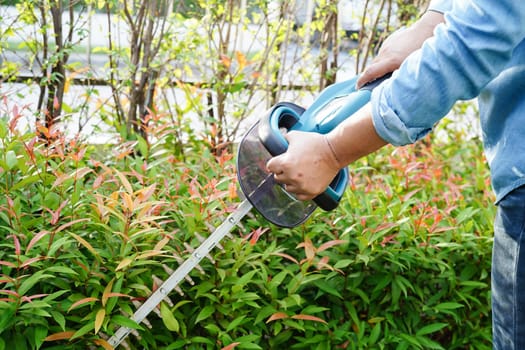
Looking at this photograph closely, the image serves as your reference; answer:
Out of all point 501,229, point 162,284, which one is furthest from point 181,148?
point 501,229

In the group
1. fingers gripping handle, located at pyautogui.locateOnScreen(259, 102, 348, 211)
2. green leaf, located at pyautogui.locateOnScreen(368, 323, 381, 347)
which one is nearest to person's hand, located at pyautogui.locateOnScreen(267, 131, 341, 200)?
fingers gripping handle, located at pyautogui.locateOnScreen(259, 102, 348, 211)

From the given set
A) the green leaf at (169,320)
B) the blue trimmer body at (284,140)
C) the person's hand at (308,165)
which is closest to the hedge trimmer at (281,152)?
the blue trimmer body at (284,140)

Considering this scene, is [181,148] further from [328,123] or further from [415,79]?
[415,79]

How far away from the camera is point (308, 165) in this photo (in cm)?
169

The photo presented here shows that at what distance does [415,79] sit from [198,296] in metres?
1.28

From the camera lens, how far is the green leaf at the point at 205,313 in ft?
8.05

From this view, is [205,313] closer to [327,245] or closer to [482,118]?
[327,245]

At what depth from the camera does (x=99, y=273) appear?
2.30m

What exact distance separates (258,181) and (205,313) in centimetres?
65

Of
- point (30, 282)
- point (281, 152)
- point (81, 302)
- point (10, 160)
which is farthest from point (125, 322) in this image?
point (281, 152)

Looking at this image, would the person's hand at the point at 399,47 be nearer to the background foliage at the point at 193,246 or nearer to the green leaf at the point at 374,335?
the background foliage at the point at 193,246

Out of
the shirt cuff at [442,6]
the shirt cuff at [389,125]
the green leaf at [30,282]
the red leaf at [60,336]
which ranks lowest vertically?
the red leaf at [60,336]

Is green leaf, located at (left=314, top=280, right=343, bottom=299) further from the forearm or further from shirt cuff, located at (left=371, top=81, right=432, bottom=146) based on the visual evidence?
shirt cuff, located at (left=371, top=81, right=432, bottom=146)

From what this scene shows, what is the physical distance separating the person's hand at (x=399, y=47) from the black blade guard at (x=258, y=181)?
0.32m
